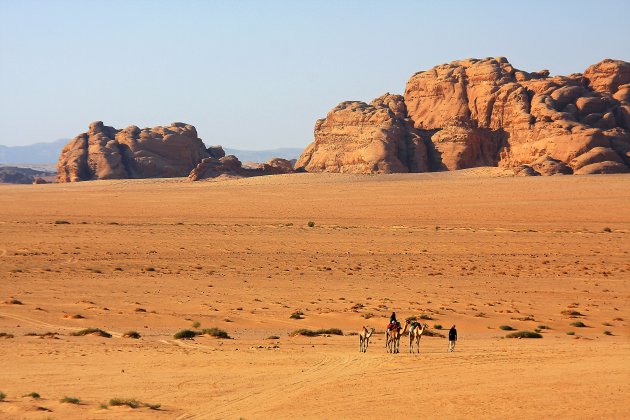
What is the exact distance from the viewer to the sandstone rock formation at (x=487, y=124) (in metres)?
77.1

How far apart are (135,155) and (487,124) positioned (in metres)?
38.1

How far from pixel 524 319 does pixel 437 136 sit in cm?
6256

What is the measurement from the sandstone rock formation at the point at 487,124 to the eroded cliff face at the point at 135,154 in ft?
47.2

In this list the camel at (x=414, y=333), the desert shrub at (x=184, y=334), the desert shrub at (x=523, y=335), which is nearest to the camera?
the camel at (x=414, y=333)

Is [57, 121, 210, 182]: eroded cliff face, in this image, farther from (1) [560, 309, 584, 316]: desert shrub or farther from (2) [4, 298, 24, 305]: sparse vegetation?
(1) [560, 309, 584, 316]: desert shrub

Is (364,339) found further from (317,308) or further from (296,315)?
(317,308)

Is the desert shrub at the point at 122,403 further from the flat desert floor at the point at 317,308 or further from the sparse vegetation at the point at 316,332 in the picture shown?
the sparse vegetation at the point at 316,332

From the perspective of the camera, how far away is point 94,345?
18188 mm

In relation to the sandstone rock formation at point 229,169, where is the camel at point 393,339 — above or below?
below

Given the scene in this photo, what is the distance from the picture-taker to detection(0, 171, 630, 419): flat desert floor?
13.7 m

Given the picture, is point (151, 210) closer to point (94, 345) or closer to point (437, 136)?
point (437, 136)

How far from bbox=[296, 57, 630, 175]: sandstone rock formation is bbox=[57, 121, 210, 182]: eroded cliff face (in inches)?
567

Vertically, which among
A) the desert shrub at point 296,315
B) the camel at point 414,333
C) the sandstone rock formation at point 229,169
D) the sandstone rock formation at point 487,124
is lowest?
the desert shrub at point 296,315

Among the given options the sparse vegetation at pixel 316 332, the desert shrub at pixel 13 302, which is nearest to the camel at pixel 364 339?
the sparse vegetation at pixel 316 332
